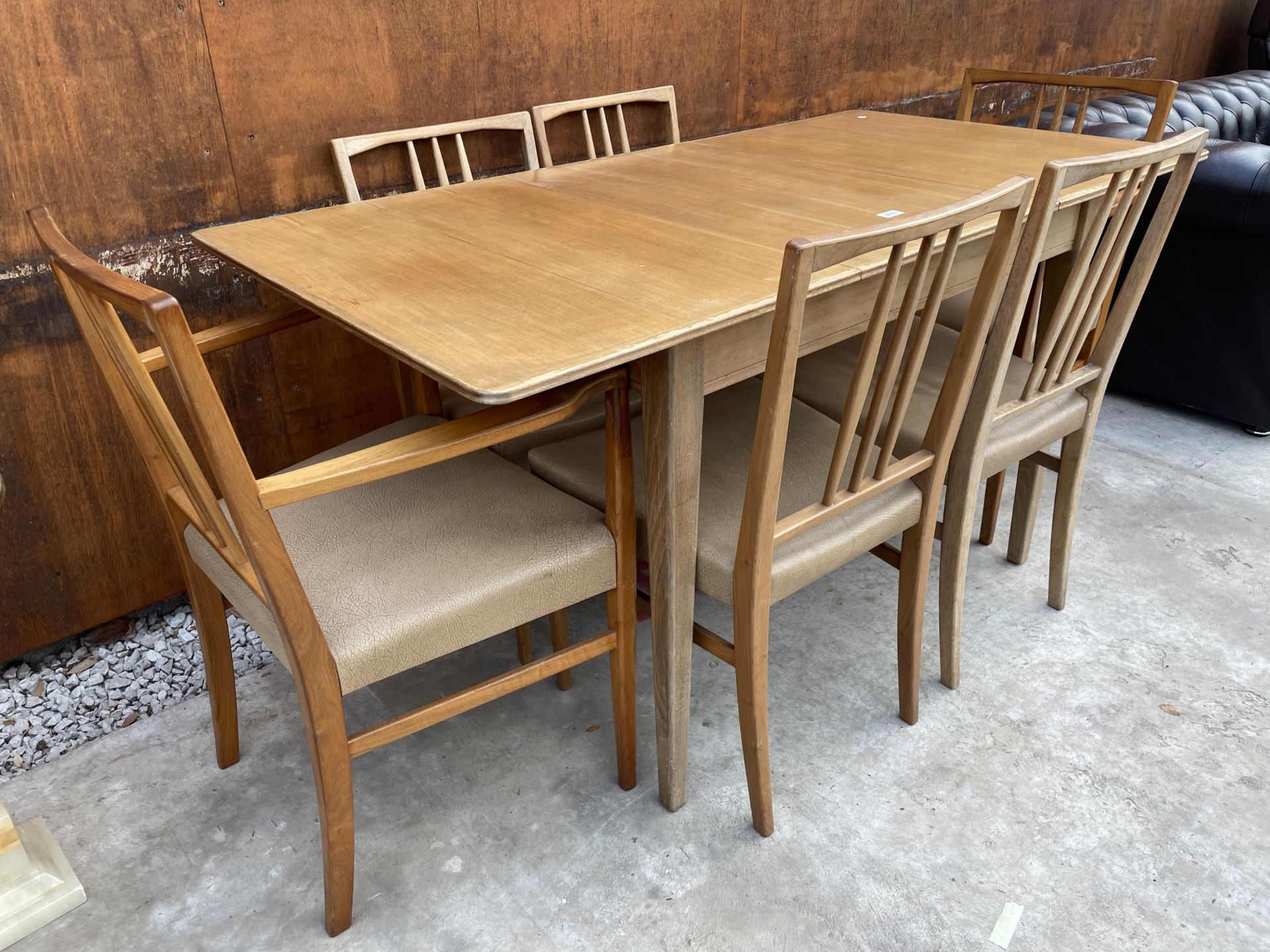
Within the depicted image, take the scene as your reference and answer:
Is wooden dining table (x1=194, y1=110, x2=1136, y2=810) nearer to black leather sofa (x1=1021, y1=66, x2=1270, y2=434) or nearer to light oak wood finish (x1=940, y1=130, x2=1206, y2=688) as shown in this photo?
light oak wood finish (x1=940, y1=130, x2=1206, y2=688)

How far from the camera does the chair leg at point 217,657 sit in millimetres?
1494

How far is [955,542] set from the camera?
168 centimetres

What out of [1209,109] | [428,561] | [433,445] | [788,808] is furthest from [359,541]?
[1209,109]

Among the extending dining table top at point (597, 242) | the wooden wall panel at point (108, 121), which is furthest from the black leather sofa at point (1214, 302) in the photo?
the wooden wall panel at point (108, 121)

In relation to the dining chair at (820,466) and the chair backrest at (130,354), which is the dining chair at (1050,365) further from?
the chair backrest at (130,354)

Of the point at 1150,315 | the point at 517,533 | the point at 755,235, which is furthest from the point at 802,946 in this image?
the point at 1150,315

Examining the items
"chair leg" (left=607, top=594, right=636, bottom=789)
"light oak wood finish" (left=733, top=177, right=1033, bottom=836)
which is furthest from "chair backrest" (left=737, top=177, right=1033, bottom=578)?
"chair leg" (left=607, top=594, right=636, bottom=789)

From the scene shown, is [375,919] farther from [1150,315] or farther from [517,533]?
[1150,315]

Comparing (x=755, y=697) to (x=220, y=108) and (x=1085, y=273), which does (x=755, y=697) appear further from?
(x=220, y=108)

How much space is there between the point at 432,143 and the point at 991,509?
1478 millimetres

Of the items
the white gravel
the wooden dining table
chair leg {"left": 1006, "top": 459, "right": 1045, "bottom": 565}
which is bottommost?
the white gravel

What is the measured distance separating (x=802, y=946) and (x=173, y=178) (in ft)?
5.43

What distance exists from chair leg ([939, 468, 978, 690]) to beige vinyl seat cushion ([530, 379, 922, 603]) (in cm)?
14

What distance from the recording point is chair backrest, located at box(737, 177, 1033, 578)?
1.10 m
